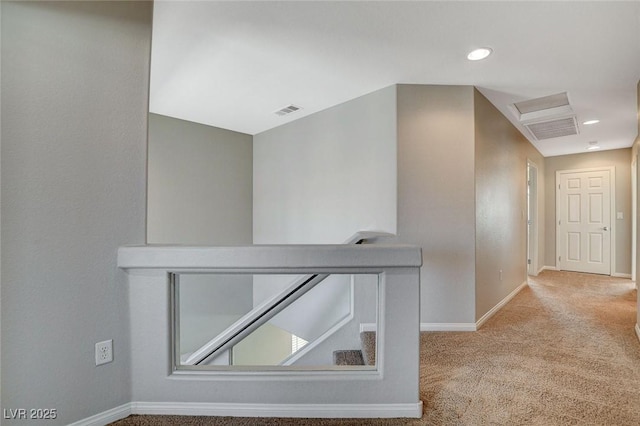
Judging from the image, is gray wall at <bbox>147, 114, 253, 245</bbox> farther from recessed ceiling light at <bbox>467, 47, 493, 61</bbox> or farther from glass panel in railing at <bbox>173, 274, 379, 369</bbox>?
recessed ceiling light at <bbox>467, 47, 493, 61</bbox>

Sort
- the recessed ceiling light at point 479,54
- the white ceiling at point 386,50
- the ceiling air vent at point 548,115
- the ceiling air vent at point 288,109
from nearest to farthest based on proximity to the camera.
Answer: the white ceiling at point 386,50
the recessed ceiling light at point 479,54
the ceiling air vent at point 548,115
the ceiling air vent at point 288,109

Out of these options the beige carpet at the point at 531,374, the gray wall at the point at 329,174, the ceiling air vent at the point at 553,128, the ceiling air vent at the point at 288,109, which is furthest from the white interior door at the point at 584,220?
the ceiling air vent at the point at 288,109

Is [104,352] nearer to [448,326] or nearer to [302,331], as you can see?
[302,331]

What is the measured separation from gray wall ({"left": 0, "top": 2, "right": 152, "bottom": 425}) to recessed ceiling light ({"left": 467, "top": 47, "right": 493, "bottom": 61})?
2149mm

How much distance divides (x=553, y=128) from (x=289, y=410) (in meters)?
4.53

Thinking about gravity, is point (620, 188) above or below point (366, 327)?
above

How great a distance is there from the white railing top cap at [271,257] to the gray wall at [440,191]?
53.0 inches

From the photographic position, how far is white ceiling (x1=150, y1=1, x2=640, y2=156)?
181 centimetres

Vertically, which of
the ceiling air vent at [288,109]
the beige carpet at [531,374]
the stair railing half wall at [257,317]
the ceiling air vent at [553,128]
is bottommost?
the beige carpet at [531,374]

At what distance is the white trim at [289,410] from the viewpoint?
60.6 inches

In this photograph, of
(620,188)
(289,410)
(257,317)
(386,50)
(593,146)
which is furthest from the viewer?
(620,188)

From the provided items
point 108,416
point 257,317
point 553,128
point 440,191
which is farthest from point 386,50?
point 553,128

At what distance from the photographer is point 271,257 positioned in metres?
1.53

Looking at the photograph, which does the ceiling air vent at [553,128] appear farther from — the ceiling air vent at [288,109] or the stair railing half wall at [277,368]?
the stair railing half wall at [277,368]
